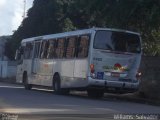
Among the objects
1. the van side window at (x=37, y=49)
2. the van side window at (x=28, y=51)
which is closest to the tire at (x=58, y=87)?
the van side window at (x=37, y=49)

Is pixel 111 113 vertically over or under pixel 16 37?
under

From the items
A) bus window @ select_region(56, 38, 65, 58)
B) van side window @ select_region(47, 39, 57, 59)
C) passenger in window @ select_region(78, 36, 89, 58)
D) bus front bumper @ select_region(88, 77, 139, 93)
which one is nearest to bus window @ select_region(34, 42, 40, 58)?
van side window @ select_region(47, 39, 57, 59)

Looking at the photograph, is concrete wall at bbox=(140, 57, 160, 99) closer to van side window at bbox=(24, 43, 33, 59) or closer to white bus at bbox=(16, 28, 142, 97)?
white bus at bbox=(16, 28, 142, 97)

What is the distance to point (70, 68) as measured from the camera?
28.4 metres

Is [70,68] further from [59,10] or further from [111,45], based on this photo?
[59,10]

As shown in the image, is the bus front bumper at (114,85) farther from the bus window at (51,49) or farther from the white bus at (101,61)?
the bus window at (51,49)

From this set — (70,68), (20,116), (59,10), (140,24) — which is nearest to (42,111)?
(20,116)

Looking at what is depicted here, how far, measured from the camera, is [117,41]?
2655 centimetres

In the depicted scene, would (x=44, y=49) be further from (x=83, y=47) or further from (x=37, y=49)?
(x=83, y=47)

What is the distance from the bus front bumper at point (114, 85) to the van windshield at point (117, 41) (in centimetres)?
150

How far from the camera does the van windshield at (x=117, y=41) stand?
26.2 metres

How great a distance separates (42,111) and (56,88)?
12.4 meters

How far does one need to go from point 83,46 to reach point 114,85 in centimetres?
241

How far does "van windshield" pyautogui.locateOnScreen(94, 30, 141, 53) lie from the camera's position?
1033 inches
